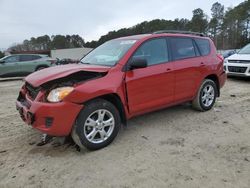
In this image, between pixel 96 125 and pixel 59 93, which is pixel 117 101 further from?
pixel 59 93

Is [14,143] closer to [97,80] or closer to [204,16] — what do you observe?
[97,80]

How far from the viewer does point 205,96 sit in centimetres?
575

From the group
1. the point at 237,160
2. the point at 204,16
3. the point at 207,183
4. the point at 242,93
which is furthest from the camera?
the point at 204,16

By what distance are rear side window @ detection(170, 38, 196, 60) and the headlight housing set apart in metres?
2.34

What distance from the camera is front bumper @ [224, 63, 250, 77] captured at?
9453 millimetres

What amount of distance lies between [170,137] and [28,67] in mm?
12061

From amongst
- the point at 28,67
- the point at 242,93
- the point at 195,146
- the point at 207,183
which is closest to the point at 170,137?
the point at 195,146

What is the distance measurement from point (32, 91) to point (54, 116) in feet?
2.43

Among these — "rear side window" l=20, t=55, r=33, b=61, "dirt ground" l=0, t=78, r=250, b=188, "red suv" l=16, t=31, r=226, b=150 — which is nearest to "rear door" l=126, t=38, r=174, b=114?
"red suv" l=16, t=31, r=226, b=150

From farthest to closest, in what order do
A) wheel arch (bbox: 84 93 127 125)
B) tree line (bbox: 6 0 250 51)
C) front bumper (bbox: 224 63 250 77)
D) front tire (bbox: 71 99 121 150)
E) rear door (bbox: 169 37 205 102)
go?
tree line (bbox: 6 0 250 51) → front bumper (bbox: 224 63 250 77) → rear door (bbox: 169 37 205 102) → wheel arch (bbox: 84 93 127 125) → front tire (bbox: 71 99 121 150)

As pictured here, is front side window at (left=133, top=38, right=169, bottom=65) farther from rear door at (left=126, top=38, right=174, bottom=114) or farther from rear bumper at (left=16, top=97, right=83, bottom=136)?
rear bumper at (left=16, top=97, right=83, bottom=136)

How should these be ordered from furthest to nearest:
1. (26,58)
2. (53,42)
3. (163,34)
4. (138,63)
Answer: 1. (53,42)
2. (26,58)
3. (163,34)
4. (138,63)

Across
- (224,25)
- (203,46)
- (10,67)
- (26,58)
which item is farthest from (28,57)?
(224,25)

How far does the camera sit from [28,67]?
47.2 feet
